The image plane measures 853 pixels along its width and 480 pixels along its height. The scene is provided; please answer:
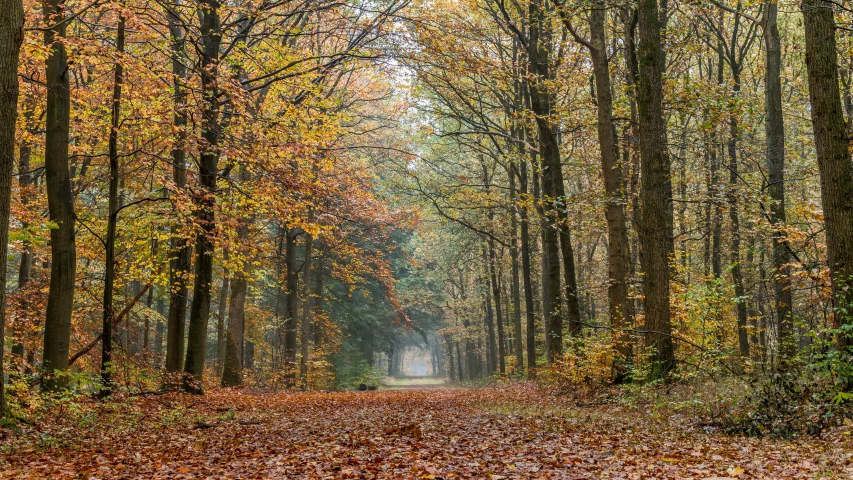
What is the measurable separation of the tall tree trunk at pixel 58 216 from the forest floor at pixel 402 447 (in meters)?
1.20

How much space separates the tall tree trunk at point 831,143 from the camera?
8336 mm

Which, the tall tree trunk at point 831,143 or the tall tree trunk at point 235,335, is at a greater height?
the tall tree trunk at point 831,143

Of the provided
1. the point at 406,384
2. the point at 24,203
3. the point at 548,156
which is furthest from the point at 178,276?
the point at 406,384

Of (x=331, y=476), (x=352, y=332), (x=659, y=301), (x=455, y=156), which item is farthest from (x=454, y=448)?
(x=352, y=332)

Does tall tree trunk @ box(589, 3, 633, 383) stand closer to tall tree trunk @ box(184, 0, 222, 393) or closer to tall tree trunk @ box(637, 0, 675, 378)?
tall tree trunk @ box(637, 0, 675, 378)

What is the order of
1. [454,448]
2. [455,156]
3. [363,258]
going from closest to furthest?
1. [454,448]
2. [363,258]
3. [455,156]

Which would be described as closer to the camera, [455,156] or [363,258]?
[363,258]

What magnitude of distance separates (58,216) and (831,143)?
12.9 metres

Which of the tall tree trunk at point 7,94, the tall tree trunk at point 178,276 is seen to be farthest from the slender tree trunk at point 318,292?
the tall tree trunk at point 7,94

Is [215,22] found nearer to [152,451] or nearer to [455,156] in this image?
[152,451]

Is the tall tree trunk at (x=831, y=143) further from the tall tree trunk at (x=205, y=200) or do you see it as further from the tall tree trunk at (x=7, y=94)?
the tall tree trunk at (x=205, y=200)

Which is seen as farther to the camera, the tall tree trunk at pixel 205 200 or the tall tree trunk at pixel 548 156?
the tall tree trunk at pixel 548 156

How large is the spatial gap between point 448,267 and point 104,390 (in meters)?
30.3

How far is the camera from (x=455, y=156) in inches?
1323
